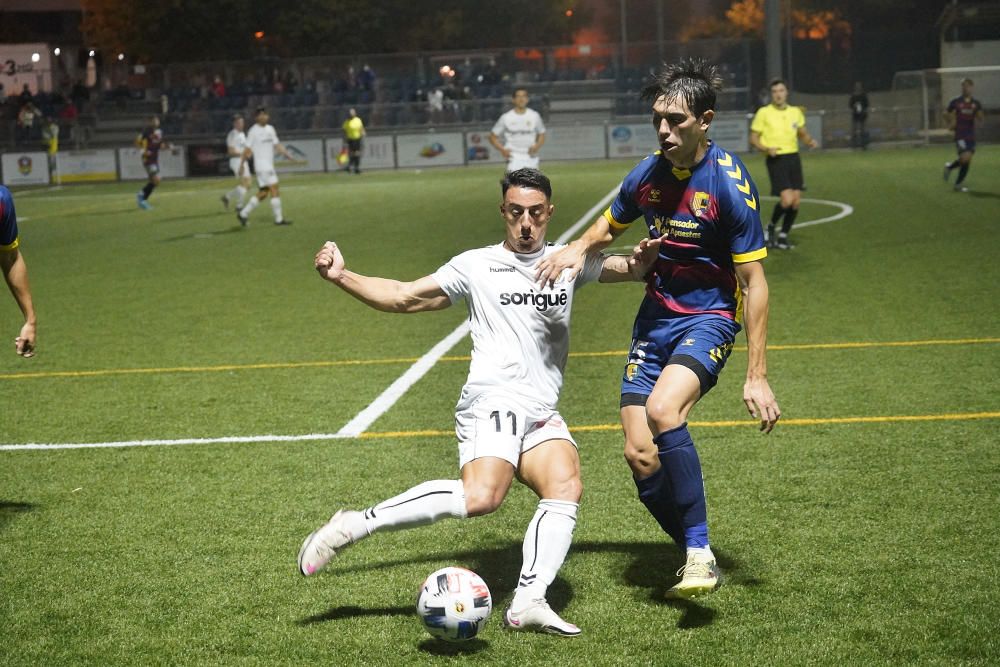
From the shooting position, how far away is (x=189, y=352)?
1155 centimetres

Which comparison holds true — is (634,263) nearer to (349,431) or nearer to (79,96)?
(349,431)

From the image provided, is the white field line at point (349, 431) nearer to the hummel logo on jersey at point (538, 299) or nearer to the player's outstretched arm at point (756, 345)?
the hummel logo on jersey at point (538, 299)

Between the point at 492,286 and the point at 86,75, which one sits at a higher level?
the point at 86,75

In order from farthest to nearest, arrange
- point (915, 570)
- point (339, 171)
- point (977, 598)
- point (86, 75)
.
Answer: point (86, 75), point (339, 171), point (915, 570), point (977, 598)

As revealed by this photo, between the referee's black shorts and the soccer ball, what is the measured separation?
13184mm

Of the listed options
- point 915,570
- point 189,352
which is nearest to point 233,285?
point 189,352

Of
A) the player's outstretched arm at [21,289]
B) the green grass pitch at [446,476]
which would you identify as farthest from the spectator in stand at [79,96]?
the player's outstretched arm at [21,289]

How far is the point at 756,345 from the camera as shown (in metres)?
5.01

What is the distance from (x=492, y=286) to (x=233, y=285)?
38.2 feet

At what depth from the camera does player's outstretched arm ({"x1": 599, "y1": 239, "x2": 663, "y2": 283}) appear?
509 cm

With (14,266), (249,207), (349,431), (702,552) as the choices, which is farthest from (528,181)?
(249,207)

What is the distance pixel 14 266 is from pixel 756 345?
170 inches

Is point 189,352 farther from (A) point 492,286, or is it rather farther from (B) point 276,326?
(A) point 492,286

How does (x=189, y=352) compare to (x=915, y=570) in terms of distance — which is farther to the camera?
(x=189, y=352)
